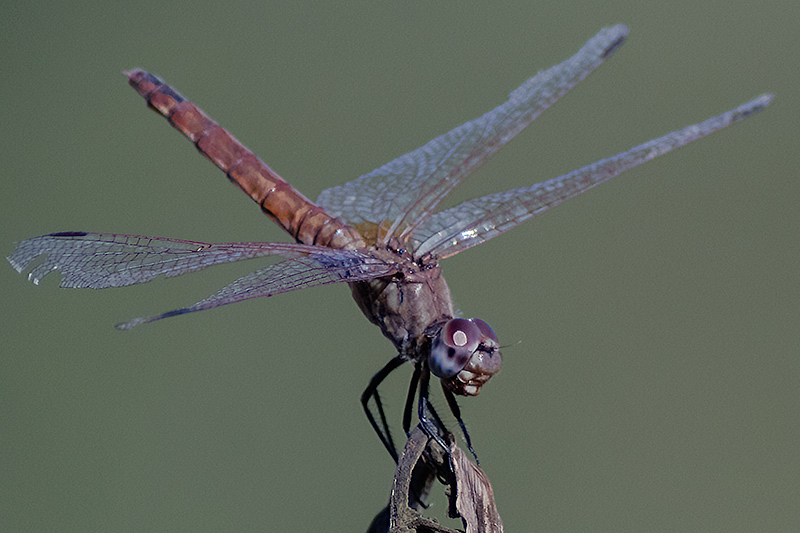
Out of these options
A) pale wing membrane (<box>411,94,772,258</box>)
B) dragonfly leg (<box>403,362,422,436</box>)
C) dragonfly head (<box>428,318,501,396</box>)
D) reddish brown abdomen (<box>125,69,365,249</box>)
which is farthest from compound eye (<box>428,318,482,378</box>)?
reddish brown abdomen (<box>125,69,365,249</box>)

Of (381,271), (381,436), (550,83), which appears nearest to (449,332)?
(381,271)

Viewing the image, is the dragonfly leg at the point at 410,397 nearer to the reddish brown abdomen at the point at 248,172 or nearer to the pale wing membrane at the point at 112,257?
the reddish brown abdomen at the point at 248,172

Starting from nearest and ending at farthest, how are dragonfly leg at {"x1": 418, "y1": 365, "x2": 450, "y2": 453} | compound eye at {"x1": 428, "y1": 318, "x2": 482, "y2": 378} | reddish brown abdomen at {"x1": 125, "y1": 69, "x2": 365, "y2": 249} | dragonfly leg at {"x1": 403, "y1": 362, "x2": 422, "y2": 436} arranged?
dragonfly leg at {"x1": 418, "y1": 365, "x2": 450, "y2": 453}, compound eye at {"x1": 428, "y1": 318, "x2": 482, "y2": 378}, dragonfly leg at {"x1": 403, "y1": 362, "x2": 422, "y2": 436}, reddish brown abdomen at {"x1": 125, "y1": 69, "x2": 365, "y2": 249}

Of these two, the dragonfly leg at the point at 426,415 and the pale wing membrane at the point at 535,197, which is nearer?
the dragonfly leg at the point at 426,415

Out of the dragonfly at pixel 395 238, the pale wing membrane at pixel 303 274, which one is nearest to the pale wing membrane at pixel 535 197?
the dragonfly at pixel 395 238

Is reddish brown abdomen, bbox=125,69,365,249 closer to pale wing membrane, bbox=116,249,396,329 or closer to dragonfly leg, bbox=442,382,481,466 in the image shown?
pale wing membrane, bbox=116,249,396,329

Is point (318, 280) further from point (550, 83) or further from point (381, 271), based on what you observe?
Answer: point (550, 83)
